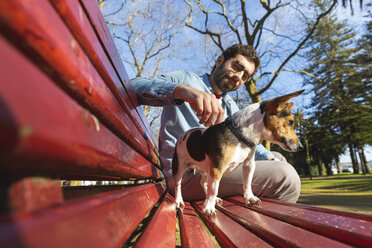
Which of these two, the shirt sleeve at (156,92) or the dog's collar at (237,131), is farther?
the dog's collar at (237,131)

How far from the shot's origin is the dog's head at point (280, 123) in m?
1.75

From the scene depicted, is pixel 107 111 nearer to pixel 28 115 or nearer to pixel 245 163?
pixel 28 115

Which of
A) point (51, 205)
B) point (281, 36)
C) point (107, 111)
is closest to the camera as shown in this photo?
point (51, 205)

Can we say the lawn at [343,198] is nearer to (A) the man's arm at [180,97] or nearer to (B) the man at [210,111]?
(B) the man at [210,111]

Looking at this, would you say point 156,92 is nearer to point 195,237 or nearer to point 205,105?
point 205,105

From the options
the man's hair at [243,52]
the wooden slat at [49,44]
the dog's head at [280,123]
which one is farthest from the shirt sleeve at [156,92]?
the man's hair at [243,52]

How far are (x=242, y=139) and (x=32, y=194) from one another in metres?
1.50

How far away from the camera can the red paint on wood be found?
1.07 feet

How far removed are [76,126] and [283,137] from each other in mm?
1703

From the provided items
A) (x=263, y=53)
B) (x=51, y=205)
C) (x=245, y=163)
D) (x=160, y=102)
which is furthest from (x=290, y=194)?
(x=263, y=53)

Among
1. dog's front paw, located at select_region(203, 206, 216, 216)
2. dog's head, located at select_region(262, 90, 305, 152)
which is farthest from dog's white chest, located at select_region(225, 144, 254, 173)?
dog's front paw, located at select_region(203, 206, 216, 216)

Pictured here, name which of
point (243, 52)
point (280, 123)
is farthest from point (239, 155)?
point (243, 52)

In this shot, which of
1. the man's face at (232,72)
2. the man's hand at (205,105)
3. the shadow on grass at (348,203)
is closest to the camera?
the man's hand at (205,105)

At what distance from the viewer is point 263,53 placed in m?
9.87
